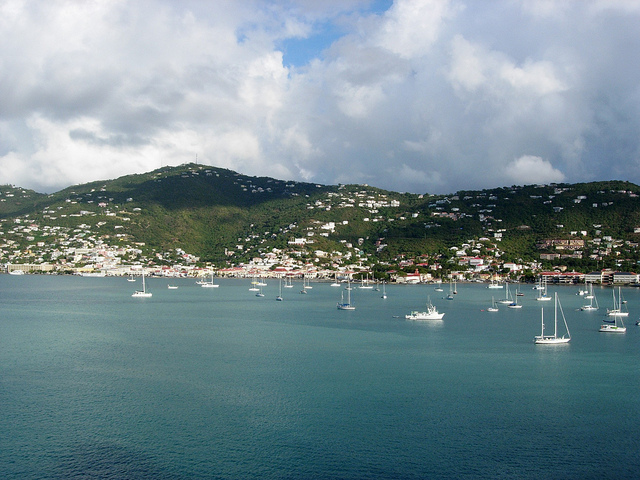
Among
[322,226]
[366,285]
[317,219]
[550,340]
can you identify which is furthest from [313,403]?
[317,219]

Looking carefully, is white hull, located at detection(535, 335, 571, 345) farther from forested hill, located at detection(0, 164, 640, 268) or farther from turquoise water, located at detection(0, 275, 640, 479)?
forested hill, located at detection(0, 164, 640, 268)

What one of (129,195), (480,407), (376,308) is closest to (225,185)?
(129,195)

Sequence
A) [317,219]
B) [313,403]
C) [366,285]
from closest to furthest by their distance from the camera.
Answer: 1. [313,403]
2. [366,285]
3. [317,219]

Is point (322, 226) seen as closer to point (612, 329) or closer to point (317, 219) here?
point (317, 219)

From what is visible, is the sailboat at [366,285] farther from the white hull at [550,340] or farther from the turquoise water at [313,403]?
the white hull at [550,340]

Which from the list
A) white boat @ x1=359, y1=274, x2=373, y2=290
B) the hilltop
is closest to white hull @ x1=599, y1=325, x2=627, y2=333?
white boat @ x1=359, y1=274, x2=373, y2=290

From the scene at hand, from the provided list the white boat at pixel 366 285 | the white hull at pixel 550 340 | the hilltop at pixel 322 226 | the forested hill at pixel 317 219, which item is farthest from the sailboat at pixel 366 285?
the white hull at pixel 550 340
